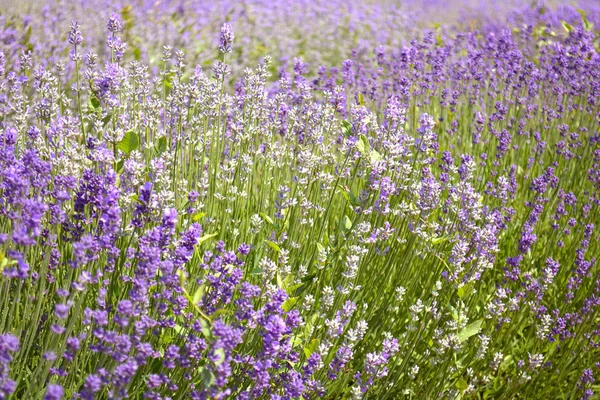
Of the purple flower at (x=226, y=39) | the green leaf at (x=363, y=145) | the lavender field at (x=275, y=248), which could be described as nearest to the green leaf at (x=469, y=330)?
the lavender field at (x=275, y=248)

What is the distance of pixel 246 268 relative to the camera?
2.68 m

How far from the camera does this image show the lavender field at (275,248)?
5.88ft

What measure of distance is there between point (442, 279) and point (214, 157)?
1.19m

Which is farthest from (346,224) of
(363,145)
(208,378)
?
(208,378)

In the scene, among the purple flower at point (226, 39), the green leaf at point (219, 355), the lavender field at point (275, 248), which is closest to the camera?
the green leaf at point (219, 355)

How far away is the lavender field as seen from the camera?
5.88 feet

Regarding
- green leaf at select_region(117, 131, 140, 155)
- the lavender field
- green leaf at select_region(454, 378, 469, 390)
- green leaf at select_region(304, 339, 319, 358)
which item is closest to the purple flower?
the lavender field

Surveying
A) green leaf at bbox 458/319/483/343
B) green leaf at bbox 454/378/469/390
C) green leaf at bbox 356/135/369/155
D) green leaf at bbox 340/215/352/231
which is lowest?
green leaf at bbox 454/378/469/390

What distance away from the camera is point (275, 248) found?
2.26 meters

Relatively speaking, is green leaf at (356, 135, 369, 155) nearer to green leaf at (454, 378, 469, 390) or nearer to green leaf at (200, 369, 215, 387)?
green leaf at (454, 378, 469, 390)

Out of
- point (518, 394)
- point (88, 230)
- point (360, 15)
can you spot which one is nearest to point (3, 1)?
point (360, 15)

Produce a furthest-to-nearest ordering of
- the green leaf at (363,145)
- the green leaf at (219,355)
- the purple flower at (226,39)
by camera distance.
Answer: the purple flower at (226,39), the green leaf at (363,145), the green leaf at (219,355)

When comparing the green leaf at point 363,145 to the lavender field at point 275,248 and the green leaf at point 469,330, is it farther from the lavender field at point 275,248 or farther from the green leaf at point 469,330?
the green leaf at point 469,330

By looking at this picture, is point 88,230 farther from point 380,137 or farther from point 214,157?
point 380,137
